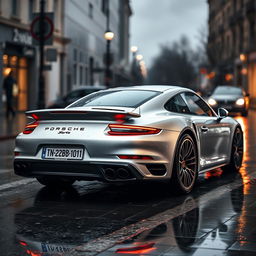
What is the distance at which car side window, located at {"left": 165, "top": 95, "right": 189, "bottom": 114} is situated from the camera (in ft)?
27.1

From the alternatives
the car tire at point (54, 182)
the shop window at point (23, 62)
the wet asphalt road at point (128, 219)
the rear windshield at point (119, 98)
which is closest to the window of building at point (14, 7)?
the shop window at point (23, 62)

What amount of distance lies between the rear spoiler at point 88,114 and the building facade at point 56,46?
13566 millimetres

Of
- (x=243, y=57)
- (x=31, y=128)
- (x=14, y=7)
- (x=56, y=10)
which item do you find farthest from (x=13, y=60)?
(x=243, y=57)

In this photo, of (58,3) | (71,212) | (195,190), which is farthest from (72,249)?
(58,3)

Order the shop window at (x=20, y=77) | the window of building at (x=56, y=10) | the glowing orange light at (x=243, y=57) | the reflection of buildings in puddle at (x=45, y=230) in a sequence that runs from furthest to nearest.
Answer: the glowing orange light at (x=243, y=57), the window of building at (x=56, y=10), the shop window at (x=20, y=77), the reflection of buildings in puddle at (x=45, y=230)

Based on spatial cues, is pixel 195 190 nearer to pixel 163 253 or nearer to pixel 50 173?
pixel 50 173

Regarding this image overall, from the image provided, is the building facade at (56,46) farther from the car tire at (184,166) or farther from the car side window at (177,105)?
the car tire at (184,166)

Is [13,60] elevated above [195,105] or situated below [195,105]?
above

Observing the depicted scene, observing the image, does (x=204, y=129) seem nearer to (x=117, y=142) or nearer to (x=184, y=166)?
(x=184, y=166)

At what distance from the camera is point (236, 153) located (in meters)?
10.1

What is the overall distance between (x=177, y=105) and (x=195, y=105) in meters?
0.61

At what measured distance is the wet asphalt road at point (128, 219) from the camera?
5.20 meters

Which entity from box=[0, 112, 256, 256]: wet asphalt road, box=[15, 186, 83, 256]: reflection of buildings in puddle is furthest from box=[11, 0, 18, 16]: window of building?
box=[15, 186, 83, 256]: reflection of buildings in puddle

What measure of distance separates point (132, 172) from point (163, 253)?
7.51ft
